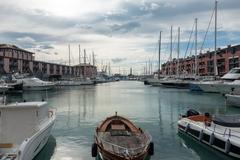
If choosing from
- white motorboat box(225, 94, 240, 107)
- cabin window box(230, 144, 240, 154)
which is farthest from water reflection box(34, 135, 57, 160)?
white motorboat box(225, 94, 240, 107)

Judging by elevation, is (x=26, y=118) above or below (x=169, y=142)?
above

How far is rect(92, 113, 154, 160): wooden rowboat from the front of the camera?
15016mm

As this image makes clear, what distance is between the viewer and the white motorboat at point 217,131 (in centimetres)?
1780

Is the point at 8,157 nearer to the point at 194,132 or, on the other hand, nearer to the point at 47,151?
the point at 47,151

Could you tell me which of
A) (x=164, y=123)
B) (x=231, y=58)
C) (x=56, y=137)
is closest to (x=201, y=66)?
(x=231, y=58)

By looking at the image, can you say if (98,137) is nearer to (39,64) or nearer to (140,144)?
(140,144)

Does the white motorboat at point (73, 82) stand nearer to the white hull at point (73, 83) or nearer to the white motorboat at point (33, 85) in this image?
the white hull at point (73, 83)

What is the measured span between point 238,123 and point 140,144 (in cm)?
731

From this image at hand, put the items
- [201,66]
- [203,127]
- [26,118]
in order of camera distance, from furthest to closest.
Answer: [201,66] → [203,127] → [26,118]

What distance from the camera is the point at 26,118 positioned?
17641 mm

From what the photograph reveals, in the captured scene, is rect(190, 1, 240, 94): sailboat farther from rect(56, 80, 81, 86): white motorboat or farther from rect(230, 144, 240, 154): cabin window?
rect(56, 80, 81, 86): white motorboat

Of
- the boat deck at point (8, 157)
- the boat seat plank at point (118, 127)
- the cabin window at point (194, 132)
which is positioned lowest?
the cabin window at point (194, 132)

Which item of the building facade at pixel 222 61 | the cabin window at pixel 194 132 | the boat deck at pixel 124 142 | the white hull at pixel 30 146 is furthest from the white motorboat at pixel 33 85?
the boat deck at pixel 124 142

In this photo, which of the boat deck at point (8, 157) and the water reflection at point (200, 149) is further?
the water reflection at point (200, 149)
